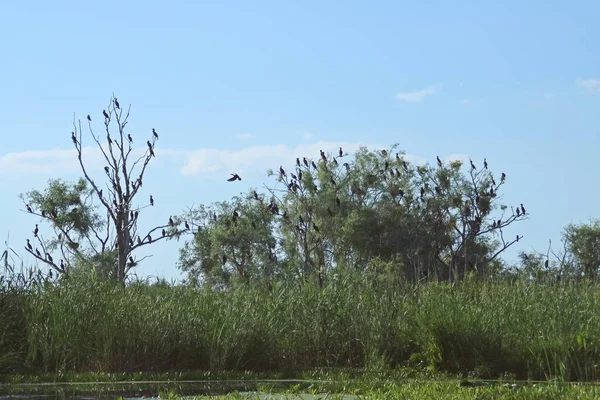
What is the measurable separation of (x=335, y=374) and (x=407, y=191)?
78.7ft

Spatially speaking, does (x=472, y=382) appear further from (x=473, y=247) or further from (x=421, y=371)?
(x=473, y=247)

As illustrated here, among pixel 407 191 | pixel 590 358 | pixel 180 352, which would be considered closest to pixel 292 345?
pixel 180 352

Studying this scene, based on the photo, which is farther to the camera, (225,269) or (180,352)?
(225,269)

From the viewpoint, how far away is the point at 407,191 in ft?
116

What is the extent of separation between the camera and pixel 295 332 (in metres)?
13.5

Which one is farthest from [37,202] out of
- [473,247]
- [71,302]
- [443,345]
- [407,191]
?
[443,345]

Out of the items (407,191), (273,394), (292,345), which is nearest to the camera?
(273,394)

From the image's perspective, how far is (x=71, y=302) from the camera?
13.1m

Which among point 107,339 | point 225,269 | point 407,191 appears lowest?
point 107,339

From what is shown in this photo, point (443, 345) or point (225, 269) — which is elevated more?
point (225, 269)

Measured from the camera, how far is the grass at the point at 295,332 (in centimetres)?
1277

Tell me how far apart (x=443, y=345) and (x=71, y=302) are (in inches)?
215

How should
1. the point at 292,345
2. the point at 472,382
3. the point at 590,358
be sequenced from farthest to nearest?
the point at 292,345 < the point at 590,358 < the point at 472,382

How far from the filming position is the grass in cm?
1277
